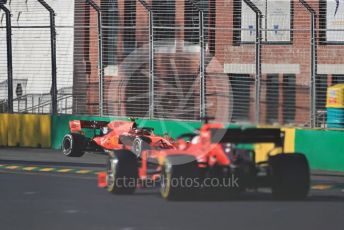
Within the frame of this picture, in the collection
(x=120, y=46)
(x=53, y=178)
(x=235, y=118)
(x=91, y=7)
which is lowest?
(x=53, y=178)

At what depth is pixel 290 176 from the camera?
11.4ft

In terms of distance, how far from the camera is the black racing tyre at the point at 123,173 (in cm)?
358

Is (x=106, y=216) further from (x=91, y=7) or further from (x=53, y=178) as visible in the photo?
(x=53, y=178)

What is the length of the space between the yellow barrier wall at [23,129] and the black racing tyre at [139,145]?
76.4 ft

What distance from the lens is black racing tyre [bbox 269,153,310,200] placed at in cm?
339

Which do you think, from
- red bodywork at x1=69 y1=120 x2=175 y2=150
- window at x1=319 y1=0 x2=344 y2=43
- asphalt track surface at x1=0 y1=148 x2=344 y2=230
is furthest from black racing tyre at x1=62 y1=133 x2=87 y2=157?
window at x1=319 y1=0 x2=344 y2=43

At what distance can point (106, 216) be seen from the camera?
6.64 meters

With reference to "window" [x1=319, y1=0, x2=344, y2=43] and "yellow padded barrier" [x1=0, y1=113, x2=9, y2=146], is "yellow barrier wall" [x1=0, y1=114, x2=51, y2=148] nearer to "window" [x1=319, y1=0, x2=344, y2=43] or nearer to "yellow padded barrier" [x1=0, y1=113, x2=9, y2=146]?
"yellow padded barrier" [x1=0, y1=113, x2=9, y2=146]

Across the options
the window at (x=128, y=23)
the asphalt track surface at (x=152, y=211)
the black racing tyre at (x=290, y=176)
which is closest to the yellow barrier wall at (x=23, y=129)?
the asphalt track surface at (x=152, y=211)

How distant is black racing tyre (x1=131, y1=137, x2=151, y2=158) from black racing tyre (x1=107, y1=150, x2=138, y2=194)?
0.10 feet

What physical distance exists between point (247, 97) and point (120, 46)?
1.52 meters

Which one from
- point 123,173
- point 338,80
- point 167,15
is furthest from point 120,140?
point 338,80

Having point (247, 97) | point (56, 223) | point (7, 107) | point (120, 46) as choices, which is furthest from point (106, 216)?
point (7, 107)

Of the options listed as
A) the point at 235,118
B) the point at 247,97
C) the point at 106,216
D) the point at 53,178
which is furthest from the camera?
the point at 53,178
